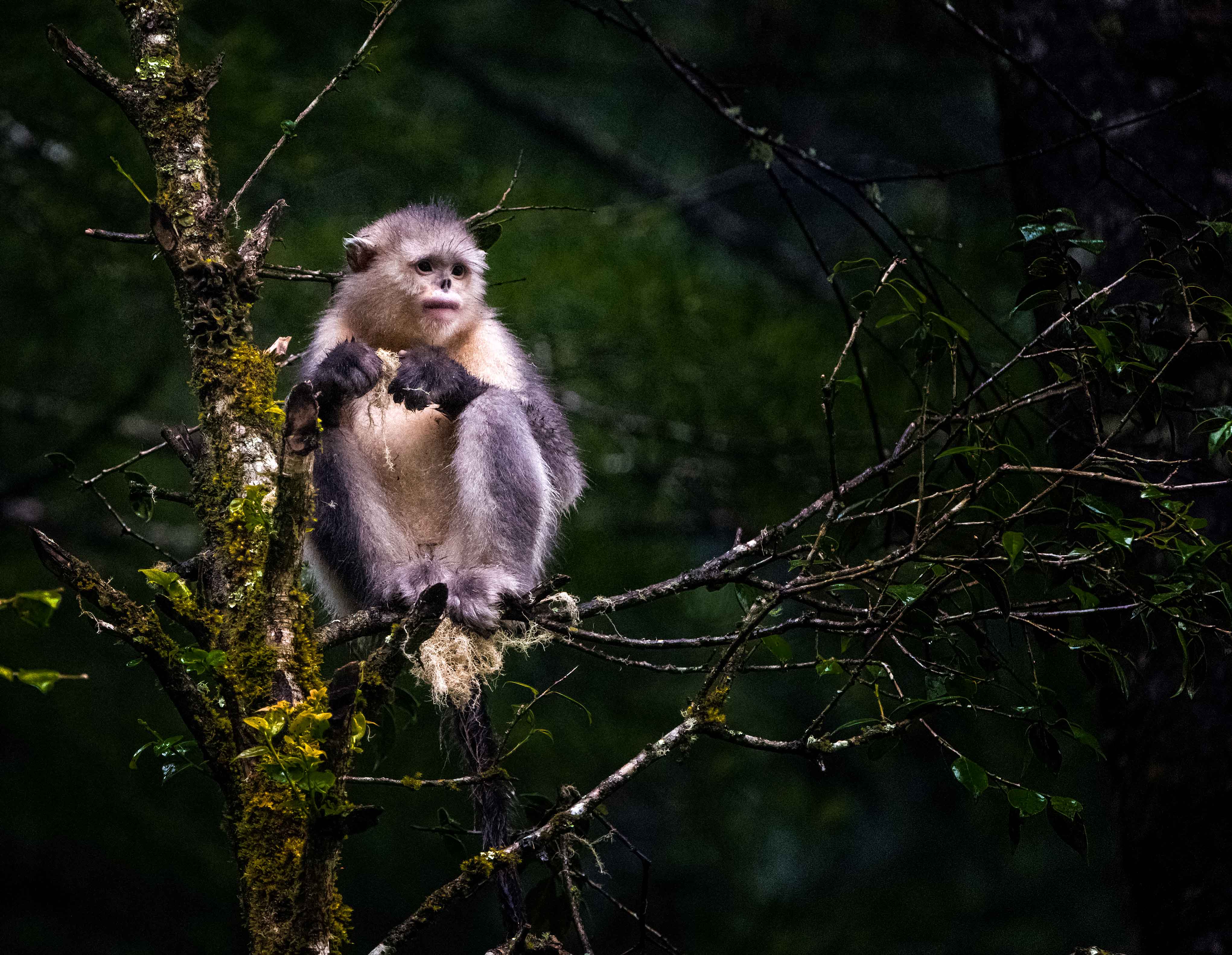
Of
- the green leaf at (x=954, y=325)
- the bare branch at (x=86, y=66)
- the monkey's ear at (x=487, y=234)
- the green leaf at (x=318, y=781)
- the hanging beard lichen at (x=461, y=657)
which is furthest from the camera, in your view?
the monkey's ear at (x=487, y=234)

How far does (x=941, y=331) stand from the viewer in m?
2.36

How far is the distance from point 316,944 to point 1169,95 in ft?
11.4

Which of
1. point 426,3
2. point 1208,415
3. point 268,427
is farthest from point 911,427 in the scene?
point 426,3

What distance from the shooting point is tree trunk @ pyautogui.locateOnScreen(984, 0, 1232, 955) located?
3.08 m

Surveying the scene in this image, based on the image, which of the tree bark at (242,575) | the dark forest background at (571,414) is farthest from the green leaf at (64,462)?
the dark forest background at (571,414)

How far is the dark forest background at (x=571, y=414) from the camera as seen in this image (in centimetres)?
620

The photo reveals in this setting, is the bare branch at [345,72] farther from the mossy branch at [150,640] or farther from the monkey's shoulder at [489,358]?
the monkey's shoulder at [489,358]

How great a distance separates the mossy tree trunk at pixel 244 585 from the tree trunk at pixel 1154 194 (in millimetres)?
1817

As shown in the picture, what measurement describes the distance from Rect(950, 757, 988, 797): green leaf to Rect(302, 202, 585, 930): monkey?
1289 mm

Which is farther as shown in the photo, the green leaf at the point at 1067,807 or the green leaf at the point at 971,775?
the green leaf at the point at 1067,807

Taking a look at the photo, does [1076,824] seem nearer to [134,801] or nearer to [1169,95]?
[1169,95]

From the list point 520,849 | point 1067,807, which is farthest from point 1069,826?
point 520,849

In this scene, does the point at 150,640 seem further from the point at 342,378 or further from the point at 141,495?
the point at 342,378

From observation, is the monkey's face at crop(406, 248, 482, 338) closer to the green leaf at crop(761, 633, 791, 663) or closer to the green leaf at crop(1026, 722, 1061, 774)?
the green leaf at crop(761, 633, 791, 663)
